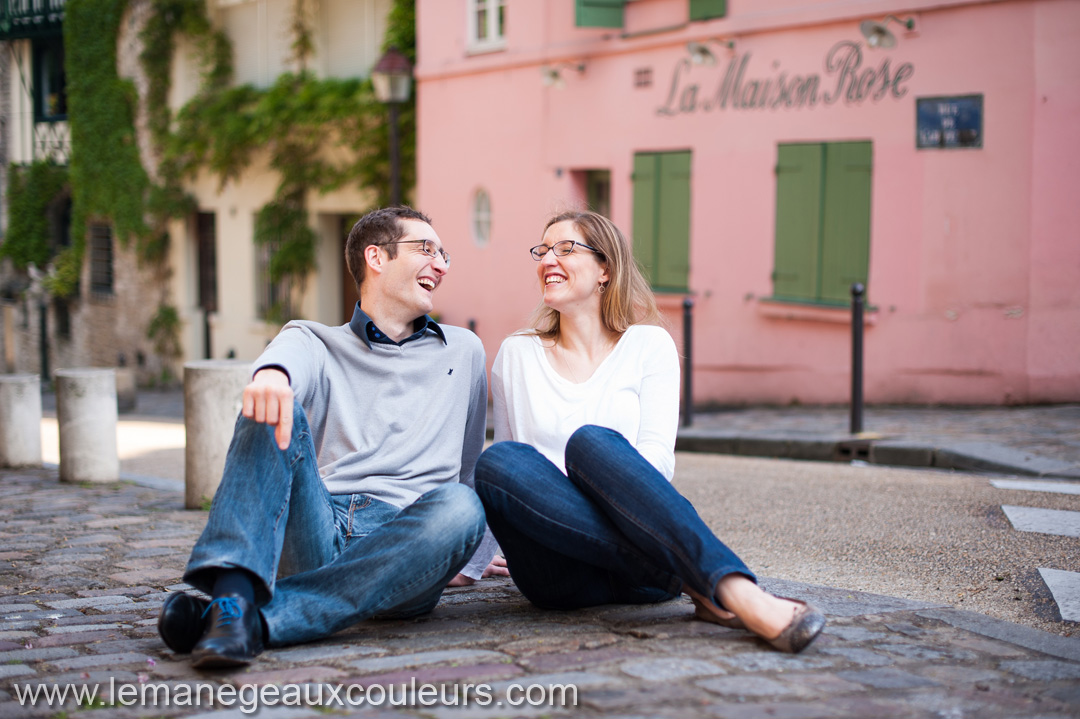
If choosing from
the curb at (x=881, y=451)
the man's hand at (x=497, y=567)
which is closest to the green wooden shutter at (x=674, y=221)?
the curb at (x=881, y=451)

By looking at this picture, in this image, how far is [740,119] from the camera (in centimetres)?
1216

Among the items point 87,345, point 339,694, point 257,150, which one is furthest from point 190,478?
point 87,345

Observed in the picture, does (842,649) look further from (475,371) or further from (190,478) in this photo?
(190,478)

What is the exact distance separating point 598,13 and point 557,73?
1004 mm

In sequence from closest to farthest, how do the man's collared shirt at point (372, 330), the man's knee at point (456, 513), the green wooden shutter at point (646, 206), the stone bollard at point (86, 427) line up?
the man's knee at point (456, 513) < the man's collared shirt at point (372, 330) < the stone bollard at point (86, 427) < the green wooden shutter at point (646, 206)

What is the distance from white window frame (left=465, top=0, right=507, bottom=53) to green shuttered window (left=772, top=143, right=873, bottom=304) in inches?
187

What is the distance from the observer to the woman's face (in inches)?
146

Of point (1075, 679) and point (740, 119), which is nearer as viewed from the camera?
point (1075, 679)

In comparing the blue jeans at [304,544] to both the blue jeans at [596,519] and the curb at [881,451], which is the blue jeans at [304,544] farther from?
the curb at [881,451]

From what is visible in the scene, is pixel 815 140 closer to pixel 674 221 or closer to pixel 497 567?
pixel 674 221

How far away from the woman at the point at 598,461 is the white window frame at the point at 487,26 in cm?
1160

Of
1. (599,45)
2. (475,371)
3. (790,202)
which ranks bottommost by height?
(475,371)

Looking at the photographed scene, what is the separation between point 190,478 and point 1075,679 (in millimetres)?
4588

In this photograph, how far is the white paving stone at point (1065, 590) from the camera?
Answer: 3.82 m
